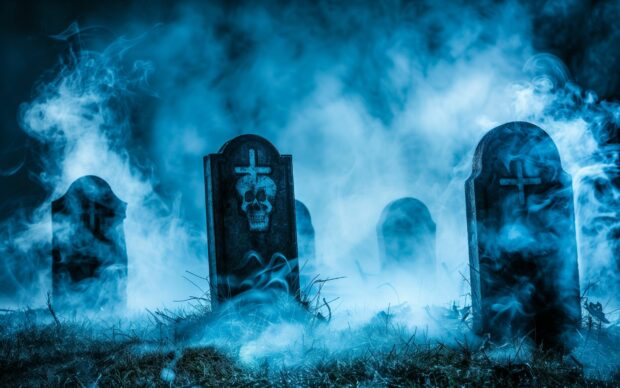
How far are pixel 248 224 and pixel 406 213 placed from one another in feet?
12.1

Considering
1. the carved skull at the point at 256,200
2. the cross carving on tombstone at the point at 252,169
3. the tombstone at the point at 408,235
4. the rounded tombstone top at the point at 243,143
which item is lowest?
the tombstone at the point at 408,235

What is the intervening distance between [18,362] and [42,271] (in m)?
6.96

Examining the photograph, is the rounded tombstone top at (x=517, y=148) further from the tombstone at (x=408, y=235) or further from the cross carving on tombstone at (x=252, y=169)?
the tombstone at (x=408, y=235)

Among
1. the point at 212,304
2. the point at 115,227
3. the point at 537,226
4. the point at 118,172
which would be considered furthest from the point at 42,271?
the point at 537,226

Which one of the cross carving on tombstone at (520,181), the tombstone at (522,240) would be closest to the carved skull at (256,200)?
the tombstone at (522,240)

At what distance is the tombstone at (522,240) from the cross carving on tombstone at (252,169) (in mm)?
2266

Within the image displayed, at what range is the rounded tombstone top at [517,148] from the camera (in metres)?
5.67

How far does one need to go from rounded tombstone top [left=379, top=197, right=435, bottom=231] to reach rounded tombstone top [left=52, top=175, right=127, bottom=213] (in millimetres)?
4280

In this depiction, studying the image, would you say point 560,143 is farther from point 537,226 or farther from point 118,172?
point 118,172

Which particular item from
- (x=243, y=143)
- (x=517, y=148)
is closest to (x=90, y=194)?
(x=243, y=143)

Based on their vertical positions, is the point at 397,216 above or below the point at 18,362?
above

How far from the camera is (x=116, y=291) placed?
767 centimetres

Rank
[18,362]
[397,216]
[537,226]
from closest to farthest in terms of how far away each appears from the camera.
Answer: [18,362] → [537,226] → [397,216]

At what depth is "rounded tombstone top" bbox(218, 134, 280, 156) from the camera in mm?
5961
